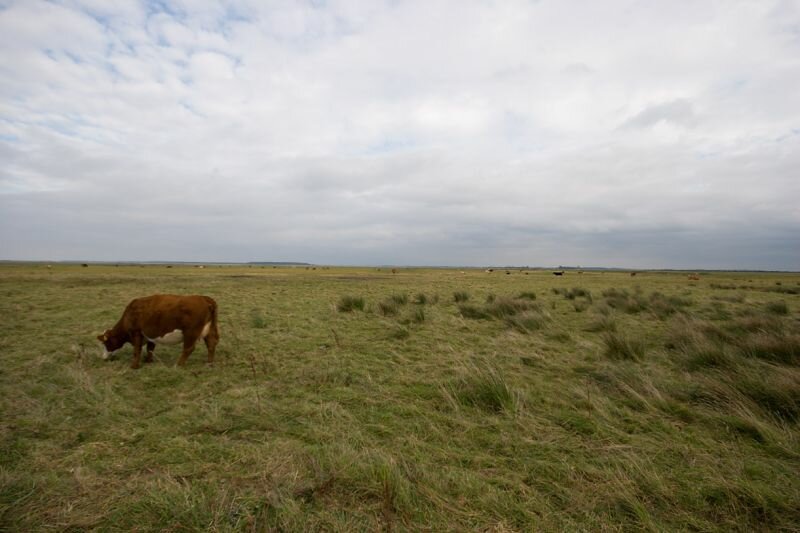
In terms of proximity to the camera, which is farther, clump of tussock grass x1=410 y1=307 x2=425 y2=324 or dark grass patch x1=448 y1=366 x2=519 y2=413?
clump of tussock grass x1=410 y1=307 x2=425 y2=324

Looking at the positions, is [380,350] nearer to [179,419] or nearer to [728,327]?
[179,419]

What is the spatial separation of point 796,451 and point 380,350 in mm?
6852

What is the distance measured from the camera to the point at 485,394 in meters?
5.26

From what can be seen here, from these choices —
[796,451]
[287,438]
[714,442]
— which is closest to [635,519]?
[714,442]

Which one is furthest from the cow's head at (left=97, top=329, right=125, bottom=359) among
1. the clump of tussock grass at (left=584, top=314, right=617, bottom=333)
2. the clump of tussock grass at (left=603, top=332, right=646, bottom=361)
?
the clump of tussock grass at (left=584, top=314, right=617, bottom=333)

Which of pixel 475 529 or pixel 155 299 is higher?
pixel 155 299

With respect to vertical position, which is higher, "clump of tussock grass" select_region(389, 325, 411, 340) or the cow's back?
the cow's back

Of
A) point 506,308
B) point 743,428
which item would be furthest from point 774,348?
point 506,308

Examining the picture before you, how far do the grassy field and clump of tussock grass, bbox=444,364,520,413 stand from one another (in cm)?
3

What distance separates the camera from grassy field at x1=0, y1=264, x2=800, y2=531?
2834 millimetres

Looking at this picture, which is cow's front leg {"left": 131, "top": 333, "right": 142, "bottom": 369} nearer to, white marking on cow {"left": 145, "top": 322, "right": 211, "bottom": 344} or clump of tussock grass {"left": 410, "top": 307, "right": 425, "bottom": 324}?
white marking on cow {"left": 145, "top": 322, "right": 211, "bottom": 344}

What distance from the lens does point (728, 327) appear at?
9.80 meters

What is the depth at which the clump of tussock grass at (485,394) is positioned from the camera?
16.5 feet

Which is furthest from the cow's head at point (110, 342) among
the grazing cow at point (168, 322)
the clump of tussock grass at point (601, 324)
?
the clump of tussock grass at point (601, 324)
